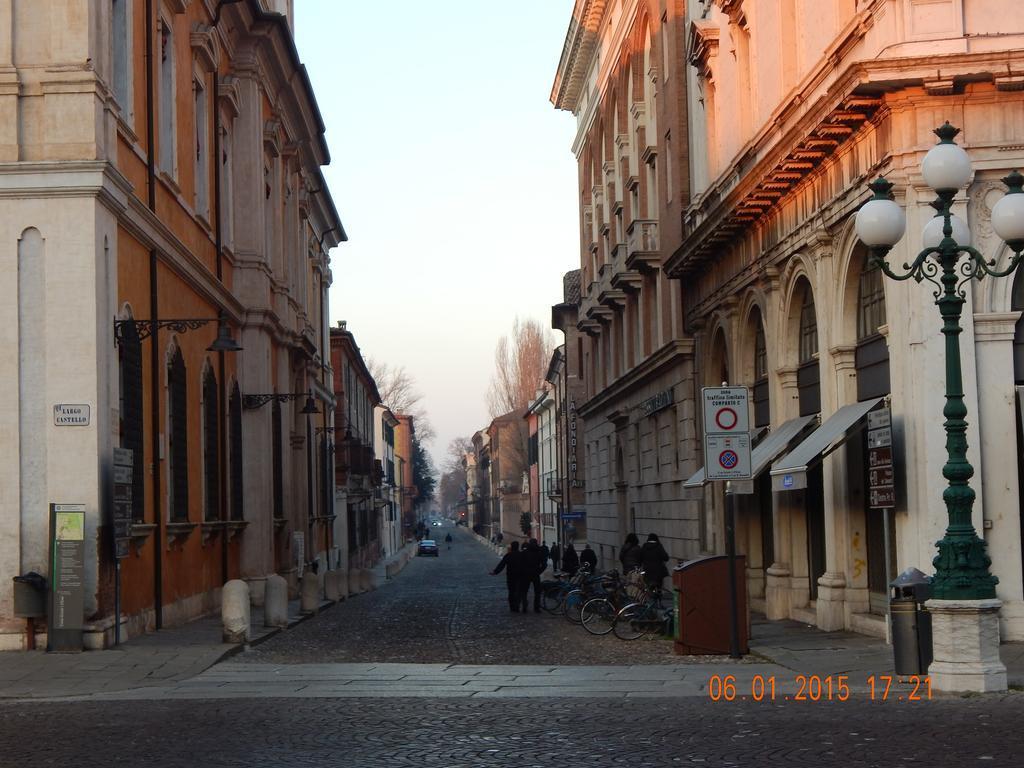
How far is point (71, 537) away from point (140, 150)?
622 centimetres

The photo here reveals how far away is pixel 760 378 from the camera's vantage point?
90.0 feet

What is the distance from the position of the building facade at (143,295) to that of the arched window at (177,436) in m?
0.07

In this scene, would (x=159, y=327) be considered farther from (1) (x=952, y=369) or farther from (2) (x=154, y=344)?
(1) (x=952, y=369)

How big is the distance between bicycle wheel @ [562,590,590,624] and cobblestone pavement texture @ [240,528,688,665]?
0.22m

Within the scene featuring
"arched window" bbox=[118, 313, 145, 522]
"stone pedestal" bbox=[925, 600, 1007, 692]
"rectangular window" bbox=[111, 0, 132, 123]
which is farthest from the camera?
"rectangular window" bbox=[111, 0, 132, 123]

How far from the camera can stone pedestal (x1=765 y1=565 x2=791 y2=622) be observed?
25.1 m

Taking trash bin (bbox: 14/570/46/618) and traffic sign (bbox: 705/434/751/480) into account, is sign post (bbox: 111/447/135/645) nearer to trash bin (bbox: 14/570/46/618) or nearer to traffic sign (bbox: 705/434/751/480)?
trash bin (bbox: 14/570/46/618)

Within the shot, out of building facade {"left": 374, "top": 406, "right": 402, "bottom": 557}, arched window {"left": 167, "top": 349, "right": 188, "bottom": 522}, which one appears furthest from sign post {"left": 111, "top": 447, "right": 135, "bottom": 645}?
building facade {"left": 374, "top": 406, "right": 402, "bottom": 557}

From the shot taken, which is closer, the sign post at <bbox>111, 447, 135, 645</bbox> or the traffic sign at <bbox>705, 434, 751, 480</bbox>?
the traffic sign at <bbox>705, 434, 751, 480</bbox>

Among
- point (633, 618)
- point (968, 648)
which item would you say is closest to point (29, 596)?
point (633, 618)

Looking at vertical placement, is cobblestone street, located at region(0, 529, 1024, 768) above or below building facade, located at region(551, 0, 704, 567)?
below

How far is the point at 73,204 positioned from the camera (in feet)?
61.3

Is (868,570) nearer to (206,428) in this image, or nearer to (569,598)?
(569,598)

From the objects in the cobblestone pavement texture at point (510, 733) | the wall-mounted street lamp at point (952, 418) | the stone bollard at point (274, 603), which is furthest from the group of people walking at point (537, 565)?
the cobblestone pavement texture at point (510, 733)
